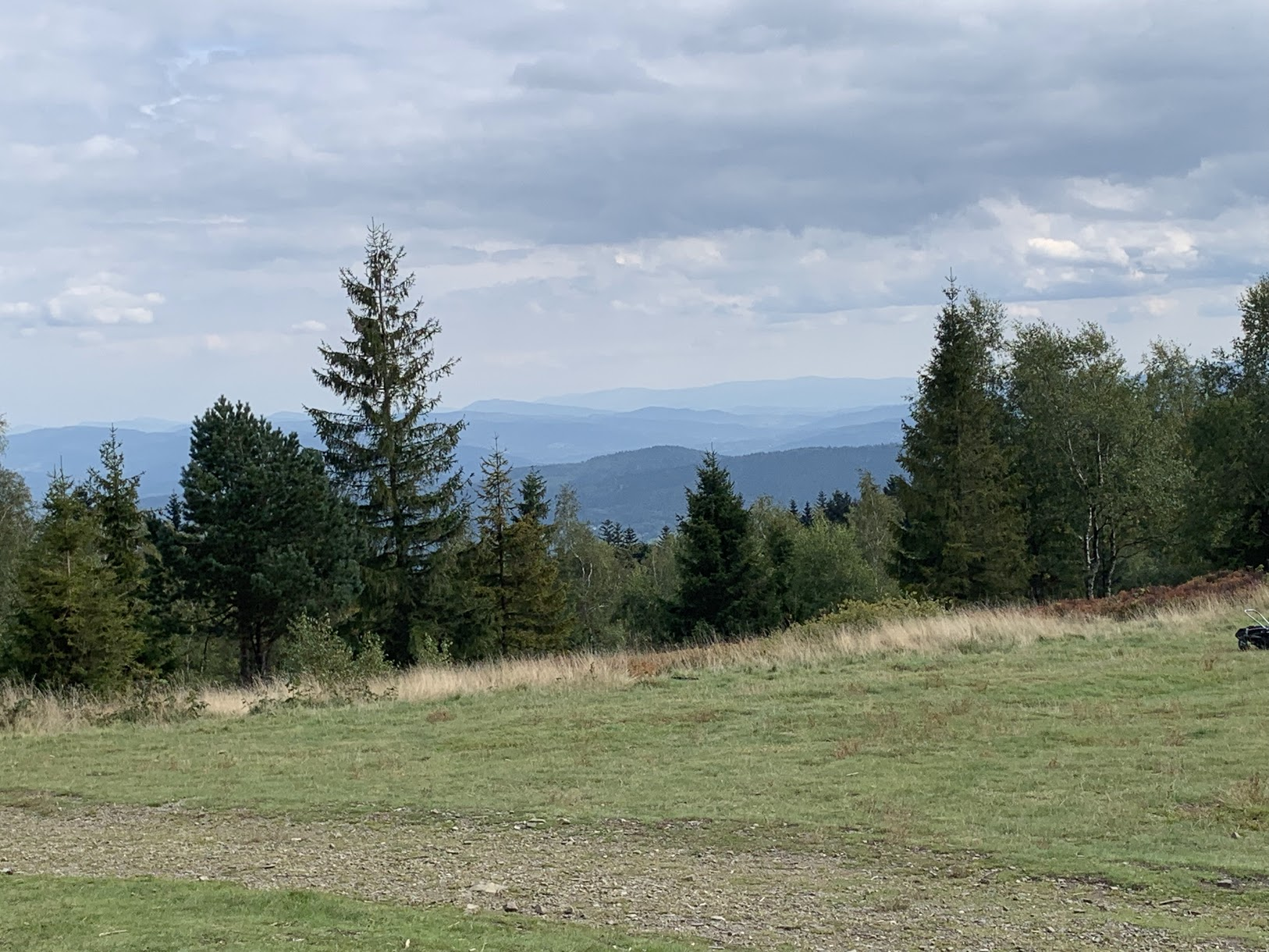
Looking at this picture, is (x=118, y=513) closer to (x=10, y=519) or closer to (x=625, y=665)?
(x=10, y=519)

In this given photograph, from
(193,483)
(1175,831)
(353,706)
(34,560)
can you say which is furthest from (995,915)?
(193,483)

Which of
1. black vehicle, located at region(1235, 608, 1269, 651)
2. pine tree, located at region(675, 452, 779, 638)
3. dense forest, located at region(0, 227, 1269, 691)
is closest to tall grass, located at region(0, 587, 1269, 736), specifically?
black vehicle, located at region(1235, 608, 1269, 651)

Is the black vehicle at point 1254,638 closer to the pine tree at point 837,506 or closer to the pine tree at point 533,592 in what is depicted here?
the pine tree at point 533,592

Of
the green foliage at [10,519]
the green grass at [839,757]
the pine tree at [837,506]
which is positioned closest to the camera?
the green grass at [839,757]

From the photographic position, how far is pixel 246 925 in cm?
635

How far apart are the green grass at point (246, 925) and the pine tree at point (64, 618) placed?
1743 centimetres

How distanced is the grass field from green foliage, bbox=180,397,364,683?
1973cm

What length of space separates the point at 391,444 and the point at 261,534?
6652 mm

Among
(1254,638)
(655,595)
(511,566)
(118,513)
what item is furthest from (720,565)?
(1254,638)

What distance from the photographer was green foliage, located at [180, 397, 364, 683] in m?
36.3

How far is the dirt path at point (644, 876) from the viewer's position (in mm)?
6441

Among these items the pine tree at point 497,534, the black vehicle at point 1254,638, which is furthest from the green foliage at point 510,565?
the black vehicle at point 1254,638

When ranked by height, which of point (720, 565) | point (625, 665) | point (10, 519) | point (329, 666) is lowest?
point (720, 565)

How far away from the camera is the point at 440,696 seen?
58.9 feet
